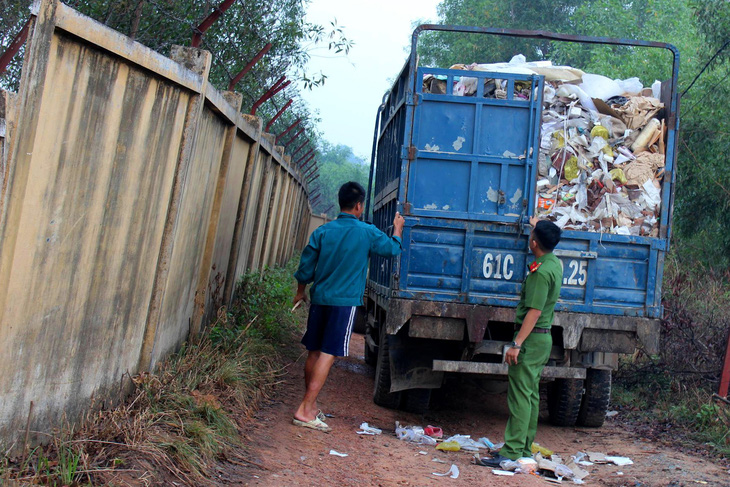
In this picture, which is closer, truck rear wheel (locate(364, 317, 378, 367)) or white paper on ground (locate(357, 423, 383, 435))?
white paper on ground (locate(357, 423, 383, 435))

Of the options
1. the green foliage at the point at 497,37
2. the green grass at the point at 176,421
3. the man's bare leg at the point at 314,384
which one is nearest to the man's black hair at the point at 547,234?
the man's bare leg at the point at 314,384

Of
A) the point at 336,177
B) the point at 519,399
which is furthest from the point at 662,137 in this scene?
the point at 336,177

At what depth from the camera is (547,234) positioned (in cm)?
502

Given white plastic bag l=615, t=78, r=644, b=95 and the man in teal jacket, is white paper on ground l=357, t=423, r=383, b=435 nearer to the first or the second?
the man in teal jacket

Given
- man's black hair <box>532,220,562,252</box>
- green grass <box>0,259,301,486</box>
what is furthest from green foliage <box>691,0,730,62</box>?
green grass <box>0,259,301,486</box>

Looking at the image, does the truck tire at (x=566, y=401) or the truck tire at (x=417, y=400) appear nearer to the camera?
the truck tire at (x=566, y=401)

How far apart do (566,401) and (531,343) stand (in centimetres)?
155

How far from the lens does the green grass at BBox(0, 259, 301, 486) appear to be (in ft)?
10.4

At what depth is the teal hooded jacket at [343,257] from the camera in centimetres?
538

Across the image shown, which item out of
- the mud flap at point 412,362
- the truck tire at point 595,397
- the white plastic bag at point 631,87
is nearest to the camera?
the mud flap at point 412,362

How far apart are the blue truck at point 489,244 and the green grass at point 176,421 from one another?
1317mm

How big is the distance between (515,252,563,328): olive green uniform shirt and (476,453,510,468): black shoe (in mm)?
947

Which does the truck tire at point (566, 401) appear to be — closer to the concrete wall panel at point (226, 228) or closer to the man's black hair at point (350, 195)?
the man's black hair at point (350, 195)

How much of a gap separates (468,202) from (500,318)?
962 millimetres
